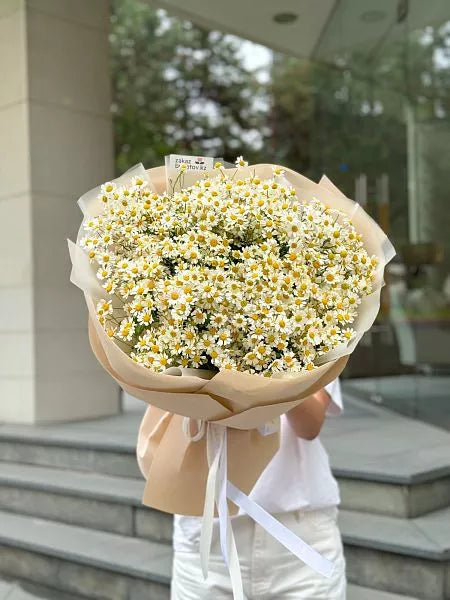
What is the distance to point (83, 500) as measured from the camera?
445 cm

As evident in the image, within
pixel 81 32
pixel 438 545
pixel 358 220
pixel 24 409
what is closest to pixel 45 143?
pixel 81 32

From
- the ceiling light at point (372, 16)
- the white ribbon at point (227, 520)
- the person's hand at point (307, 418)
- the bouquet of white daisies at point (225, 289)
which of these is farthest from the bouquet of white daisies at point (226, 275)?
the ceiling light at point (372, 16)

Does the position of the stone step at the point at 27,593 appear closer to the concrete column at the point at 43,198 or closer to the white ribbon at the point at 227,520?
the concrete column at the point at 43,198

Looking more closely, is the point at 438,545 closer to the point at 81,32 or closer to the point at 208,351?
the point at 208,351

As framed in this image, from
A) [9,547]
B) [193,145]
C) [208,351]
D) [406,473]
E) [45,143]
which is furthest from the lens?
[193,145]

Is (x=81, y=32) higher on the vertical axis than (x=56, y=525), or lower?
higher

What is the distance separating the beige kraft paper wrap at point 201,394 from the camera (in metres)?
1.42

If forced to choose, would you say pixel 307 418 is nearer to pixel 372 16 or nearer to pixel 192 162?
pixel 192 162

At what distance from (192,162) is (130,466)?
10.7 feet

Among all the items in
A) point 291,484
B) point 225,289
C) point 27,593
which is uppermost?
point 225,289

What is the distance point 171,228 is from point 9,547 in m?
3.45

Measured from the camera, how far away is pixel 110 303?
59.4 inches

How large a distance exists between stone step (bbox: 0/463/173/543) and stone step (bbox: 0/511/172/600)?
6 centimetres

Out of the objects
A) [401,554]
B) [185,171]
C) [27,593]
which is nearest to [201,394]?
[185,171]
